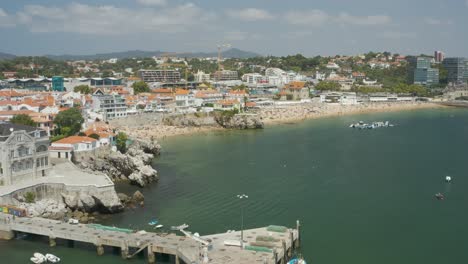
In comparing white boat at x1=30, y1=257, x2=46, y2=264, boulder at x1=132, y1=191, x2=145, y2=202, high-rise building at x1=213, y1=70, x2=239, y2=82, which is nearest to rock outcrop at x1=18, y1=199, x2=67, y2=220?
boulder at x1=132, y1=191, x2=145, y2=202

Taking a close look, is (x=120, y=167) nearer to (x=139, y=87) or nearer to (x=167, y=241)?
(x=167, y=241)

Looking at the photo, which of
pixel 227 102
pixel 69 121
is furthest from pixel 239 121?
pixel 69 121

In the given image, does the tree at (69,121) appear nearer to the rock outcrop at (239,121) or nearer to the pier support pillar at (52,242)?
the pier support pillar at (52,242)

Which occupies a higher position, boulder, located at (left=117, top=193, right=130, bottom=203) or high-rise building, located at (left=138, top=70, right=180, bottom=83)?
high-rise building, located at (left=138, top=70, right=180, bottom=83)

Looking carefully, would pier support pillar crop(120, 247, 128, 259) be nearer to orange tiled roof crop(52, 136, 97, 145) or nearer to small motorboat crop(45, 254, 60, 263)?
small motorboat crop(45, 254, 60, 263)

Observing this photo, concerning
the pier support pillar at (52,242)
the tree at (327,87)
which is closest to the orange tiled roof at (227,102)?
the tree at (327,87)

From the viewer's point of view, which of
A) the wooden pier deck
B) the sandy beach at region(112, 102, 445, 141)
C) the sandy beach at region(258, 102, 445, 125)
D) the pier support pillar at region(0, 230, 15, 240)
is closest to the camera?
the wooden pier deck

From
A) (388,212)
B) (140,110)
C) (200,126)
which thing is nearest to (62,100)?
(140,110)

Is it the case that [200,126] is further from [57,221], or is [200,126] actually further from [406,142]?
[57,221]

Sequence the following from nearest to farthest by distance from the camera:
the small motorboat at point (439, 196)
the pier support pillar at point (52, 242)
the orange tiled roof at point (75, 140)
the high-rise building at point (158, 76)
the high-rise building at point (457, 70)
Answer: the pier support pillar at point (52, 242) → the small motorboat at point (439, 196) → the orange tiled roof at point (75, 140) → the high-rise building at point (158, 76) → the high-rise building at point (457, 70)
